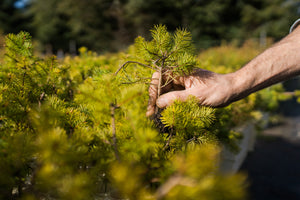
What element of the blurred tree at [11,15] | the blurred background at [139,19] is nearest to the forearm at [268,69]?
the blurred background at [139,19]

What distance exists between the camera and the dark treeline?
76.5ft

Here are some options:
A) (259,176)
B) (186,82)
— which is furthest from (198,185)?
(259,176)

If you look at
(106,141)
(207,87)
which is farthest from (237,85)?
(106,141)

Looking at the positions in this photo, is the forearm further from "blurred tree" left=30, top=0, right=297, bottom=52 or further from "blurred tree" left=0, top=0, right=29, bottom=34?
"blurred tree" left=0, top=0, right=29, bottom=34

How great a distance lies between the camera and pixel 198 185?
16.4 inches

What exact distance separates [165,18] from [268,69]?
24.6 metres

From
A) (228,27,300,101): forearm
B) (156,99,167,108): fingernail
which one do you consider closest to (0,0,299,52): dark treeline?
(228,27,300,101): forearm

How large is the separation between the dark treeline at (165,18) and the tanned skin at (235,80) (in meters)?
22.1

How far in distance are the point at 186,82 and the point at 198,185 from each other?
26.4 inches

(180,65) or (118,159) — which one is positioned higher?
(180,65)

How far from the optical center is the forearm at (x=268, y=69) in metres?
1.12

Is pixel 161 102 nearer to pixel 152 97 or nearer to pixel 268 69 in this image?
pixel 152 97

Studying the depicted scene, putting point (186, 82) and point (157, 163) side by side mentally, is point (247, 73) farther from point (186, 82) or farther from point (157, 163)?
point (157, 163)

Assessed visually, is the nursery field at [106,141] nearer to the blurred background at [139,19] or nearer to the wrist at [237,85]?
the wrist at [237,85]
